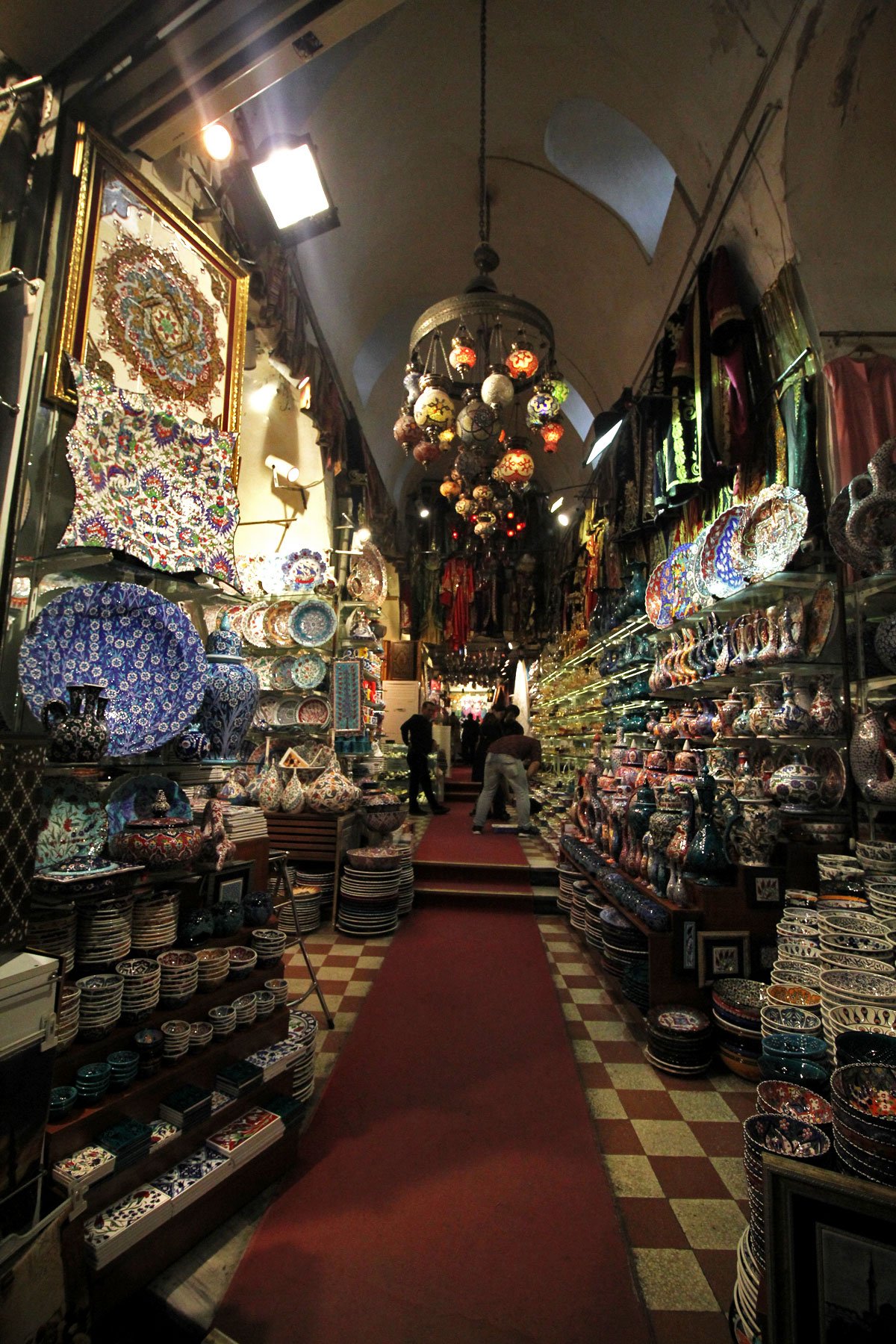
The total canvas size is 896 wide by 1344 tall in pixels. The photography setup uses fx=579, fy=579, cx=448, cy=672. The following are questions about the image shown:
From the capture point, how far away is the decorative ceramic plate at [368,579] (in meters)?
5.25

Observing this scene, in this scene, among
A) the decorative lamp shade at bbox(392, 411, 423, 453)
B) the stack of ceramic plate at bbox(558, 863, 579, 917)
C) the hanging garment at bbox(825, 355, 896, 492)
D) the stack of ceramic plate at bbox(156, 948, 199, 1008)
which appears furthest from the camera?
the stack of ceramic plate at bbox(558, 863, 579, 917)

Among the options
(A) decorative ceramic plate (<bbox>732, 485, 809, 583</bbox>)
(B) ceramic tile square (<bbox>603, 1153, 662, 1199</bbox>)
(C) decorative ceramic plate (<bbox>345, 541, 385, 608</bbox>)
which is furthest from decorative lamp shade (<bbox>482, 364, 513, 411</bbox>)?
(B) ceramic tile square (<bbox>603, 1153, 662, 1199</bbox>)

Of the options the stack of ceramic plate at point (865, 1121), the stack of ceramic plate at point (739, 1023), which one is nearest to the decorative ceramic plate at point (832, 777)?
the stack of ceramic plate at point (739, 1023)

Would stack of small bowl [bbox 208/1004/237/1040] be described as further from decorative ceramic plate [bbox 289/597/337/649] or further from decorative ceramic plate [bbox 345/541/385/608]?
decorative ceramic plate [bbox 345/541/385/608]

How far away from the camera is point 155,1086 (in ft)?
4.94

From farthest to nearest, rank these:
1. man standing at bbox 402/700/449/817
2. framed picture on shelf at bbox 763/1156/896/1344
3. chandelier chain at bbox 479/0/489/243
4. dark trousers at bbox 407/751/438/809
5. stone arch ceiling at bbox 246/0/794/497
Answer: dark trousers at bbox 407/751/438/809 → man standing at bbox 402/700/449/817 → chandelier chain at bbox 479/0/489/243 → stone arch ceiling at bbox 246/0/794/497 → framed picture on shelf at bbox 763/1156/896/1344

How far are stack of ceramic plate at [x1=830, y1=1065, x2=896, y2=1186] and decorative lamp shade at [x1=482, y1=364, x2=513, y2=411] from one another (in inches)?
148

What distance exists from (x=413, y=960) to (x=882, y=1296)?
3.05 m

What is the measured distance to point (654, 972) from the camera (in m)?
2.48

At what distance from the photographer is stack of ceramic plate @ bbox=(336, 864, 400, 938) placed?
3.93 metres

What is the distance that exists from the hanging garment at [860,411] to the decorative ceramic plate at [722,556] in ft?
1.50

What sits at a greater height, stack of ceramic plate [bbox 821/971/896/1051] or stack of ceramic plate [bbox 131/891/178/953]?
stack of ceramic plate [bbox 131/891/178/953]

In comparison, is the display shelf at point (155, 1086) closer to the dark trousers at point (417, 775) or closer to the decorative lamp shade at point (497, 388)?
the decorative lamp shade at point (497, 388)

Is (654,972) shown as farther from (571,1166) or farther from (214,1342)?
(214,1342)
